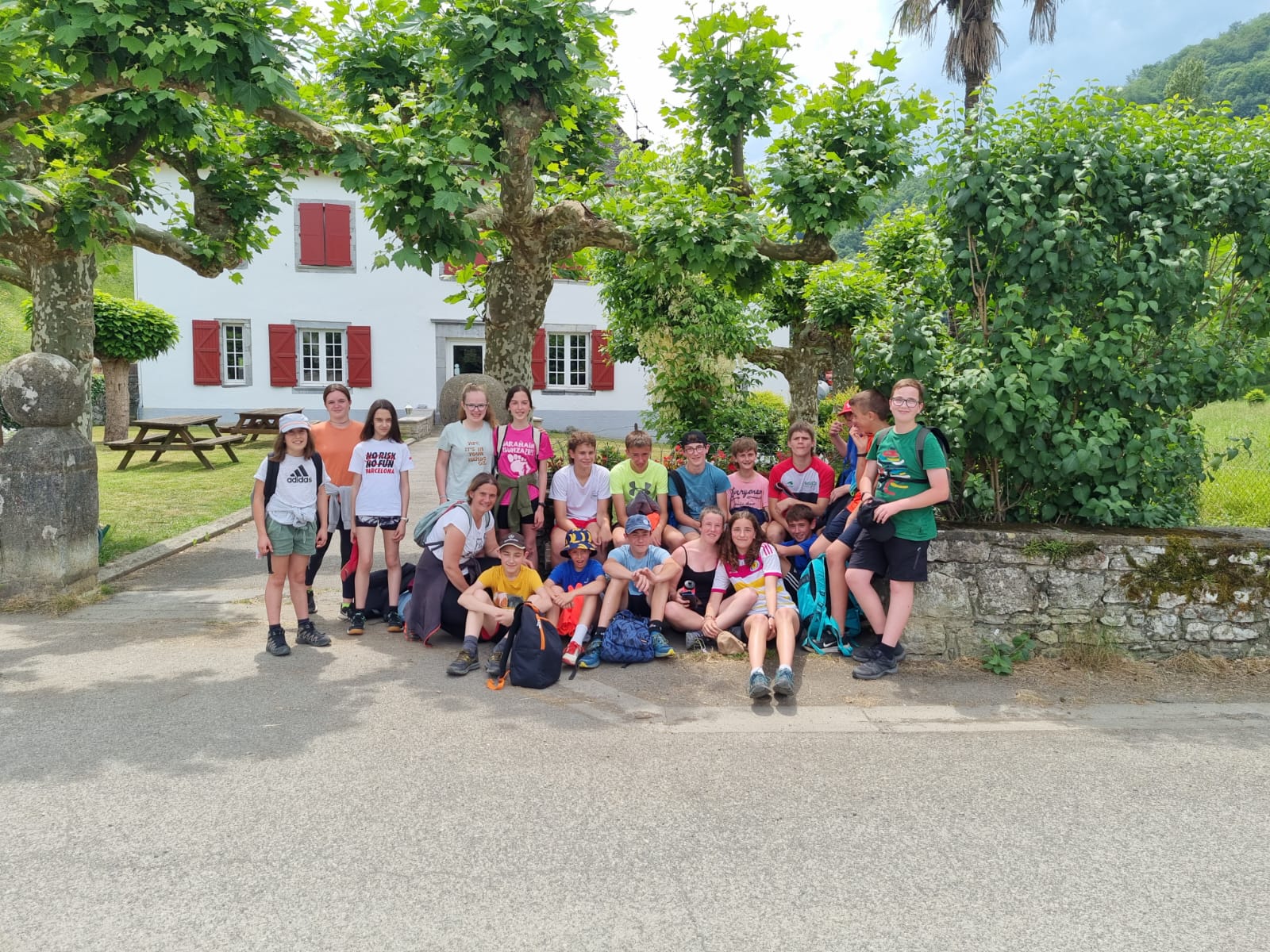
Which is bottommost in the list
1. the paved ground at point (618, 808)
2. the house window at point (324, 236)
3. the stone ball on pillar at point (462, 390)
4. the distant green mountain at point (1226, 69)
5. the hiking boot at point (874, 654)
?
the paved ground at point (618, 808)

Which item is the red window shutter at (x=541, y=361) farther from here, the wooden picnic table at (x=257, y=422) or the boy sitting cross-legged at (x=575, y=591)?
the boy sitting cross-legged at (x=575, y=591)

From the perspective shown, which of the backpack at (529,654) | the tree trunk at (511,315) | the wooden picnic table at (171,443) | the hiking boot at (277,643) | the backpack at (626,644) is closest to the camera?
the backpack at (529,654)

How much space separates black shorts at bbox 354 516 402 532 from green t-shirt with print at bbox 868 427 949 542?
3.34m

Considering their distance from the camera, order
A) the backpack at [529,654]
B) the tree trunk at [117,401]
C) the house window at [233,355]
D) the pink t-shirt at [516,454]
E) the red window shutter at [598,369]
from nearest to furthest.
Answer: the backpack at [529,654] < the pink t-shirt at [516,454] < the tree trunk at [117,401] < the house window at [233,355] < the red window shutter at [598,369]

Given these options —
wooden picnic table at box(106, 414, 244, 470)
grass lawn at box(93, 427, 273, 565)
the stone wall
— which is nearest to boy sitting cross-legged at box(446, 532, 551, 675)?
the stone wall

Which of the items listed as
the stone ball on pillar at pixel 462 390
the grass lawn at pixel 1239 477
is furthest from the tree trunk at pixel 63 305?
the grass lawn at pixel 1239 477

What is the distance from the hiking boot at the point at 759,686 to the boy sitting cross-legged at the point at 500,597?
1.46 meters

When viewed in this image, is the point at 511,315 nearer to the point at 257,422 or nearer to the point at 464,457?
the point at 464,457

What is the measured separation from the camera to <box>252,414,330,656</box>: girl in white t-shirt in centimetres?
629

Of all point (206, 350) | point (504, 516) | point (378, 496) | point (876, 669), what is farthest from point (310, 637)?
point (206, 350)

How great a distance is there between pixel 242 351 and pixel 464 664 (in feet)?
67.8

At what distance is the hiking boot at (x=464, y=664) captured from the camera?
582 centimetres

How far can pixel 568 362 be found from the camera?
25.4 m

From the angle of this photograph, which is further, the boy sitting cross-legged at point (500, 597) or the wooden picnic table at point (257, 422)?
the wooden picnic table at point (257, 422)
